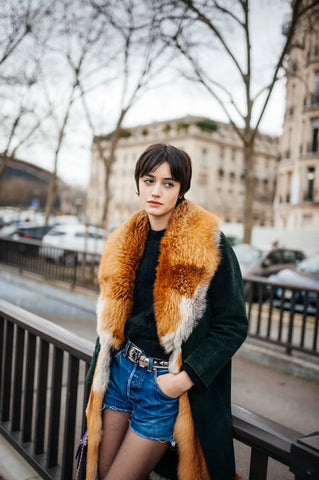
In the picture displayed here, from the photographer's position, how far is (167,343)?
157 cm

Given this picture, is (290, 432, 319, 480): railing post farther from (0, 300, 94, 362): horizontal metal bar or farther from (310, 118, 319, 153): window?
(310, 118, 319, 153): window

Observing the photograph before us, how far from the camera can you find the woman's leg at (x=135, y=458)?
155 centimetres

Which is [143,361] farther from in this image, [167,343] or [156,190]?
[156,190]

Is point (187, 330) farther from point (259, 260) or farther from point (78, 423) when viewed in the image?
point (259, 260)

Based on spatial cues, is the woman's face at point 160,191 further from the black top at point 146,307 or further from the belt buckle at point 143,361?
the belt buckle at point 143,361

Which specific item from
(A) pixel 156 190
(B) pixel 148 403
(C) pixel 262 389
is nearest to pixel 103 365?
(B) pixel 148 403

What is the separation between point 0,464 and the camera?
2.54 metres

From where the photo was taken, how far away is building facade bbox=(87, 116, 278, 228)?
56.6m

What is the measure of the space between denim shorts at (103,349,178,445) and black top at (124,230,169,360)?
10 centimetres

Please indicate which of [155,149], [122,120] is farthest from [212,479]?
[122,120]

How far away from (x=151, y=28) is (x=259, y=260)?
23.4 ft

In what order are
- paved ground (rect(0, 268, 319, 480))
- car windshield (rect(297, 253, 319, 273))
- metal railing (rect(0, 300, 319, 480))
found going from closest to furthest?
metal railing (rect(0, 300, 319, 480)), paved ground (rect(0, 268, 319, 480)), car windshield (rect(297, 253, 319, 273))

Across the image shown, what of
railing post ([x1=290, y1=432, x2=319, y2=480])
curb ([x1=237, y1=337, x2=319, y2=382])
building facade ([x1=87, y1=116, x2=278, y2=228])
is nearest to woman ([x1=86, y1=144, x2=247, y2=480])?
railing post ([x1=290, y1=432, x2=319, y2=480])

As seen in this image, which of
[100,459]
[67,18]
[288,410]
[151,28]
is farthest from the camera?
[151,28]
